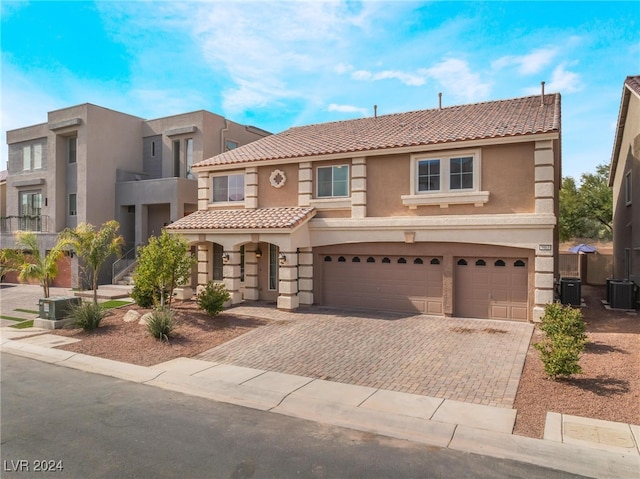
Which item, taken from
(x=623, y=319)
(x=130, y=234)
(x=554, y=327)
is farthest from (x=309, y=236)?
(x=130, y=234)

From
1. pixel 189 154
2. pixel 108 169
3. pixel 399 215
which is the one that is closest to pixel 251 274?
pixel 399 215

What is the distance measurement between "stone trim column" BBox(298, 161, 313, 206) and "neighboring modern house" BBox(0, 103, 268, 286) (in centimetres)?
882

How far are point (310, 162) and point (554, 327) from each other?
10874mm

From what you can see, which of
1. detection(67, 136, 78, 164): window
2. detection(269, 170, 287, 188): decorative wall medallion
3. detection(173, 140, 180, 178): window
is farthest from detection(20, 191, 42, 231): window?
detection(269, 170, 287, 188): decorative wall medallion

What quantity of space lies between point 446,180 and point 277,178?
691 cm

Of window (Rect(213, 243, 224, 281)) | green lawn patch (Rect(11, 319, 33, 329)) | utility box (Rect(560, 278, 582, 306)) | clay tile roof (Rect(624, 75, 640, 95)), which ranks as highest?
clay tile roof (Rect(624, 75, 640, 95))

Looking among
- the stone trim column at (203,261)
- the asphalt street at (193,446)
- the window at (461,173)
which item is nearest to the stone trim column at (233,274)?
the stone trim column at (203,261)

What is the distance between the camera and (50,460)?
234 inches

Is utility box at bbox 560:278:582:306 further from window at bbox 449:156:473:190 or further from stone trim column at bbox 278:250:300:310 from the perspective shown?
stone trim column at bbox 278:250:300:310

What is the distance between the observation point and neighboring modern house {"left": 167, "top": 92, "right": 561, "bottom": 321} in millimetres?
14445

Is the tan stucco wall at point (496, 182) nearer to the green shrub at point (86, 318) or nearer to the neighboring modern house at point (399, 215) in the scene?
the neighboring modern house at point (399, 215)

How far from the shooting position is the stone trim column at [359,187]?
16.8m

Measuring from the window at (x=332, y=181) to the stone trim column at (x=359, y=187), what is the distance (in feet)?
1.50

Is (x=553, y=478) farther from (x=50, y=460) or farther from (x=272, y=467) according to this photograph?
(x=50, y=460)
